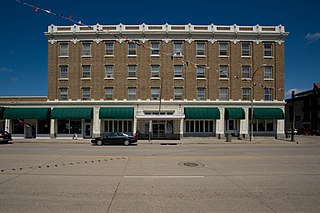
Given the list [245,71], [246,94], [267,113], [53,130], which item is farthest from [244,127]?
[53,130]

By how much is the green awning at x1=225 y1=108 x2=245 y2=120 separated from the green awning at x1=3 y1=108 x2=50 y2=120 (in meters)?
25.5

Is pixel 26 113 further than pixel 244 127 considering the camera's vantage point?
No

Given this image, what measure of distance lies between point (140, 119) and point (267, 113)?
59.7ft

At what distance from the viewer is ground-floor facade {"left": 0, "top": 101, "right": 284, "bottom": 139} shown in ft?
101

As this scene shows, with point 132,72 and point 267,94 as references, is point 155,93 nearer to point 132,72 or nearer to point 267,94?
point 132,72

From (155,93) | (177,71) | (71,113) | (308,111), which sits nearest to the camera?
(71,113)

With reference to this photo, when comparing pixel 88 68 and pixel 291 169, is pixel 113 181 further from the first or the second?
pixel 88 68

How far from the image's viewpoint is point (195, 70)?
32.0 metres

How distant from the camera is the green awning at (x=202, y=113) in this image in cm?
3038

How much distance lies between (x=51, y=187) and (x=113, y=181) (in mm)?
2129

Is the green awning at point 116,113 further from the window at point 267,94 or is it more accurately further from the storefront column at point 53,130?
the window at point 267,94

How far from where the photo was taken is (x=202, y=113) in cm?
3059

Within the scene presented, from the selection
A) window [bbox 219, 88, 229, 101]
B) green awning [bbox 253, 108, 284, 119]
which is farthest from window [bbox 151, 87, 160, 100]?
green awning [bbox 253, 108, 284, 119]

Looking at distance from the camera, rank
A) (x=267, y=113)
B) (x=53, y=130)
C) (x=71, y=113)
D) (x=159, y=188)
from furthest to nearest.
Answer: (x=53, y=130) < (x=267, y=113) < (x=71, y=113) < (x=159, y=188)
